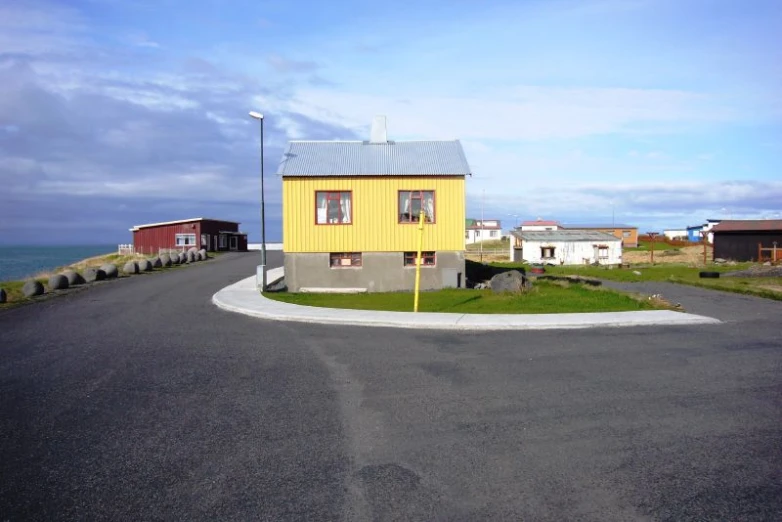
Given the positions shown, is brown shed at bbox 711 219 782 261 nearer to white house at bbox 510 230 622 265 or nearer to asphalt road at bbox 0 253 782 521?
white house at bbox 510 230 622 265

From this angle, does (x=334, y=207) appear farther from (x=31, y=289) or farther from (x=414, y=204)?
(x=31, y=289)

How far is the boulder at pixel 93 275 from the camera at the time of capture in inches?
1242

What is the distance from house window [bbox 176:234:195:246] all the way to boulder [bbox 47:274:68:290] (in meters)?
38.2

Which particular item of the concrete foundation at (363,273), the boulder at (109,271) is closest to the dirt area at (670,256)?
the concrete foundation at (363,273)

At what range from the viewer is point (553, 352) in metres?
12.4

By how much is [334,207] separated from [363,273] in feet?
11.5

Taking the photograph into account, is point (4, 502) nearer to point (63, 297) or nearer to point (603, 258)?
point (63, 297)

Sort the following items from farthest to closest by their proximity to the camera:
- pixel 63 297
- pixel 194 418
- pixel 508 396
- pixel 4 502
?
pixel 63 297
pixel 508 396
pixel 194 418
pixel 4 502

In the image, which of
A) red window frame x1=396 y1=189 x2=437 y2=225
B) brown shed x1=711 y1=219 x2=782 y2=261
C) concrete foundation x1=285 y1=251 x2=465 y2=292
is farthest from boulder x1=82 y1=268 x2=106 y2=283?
brown shed x1=711 y1=219 x2=782 y2=261

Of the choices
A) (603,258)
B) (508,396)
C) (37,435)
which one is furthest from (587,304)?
(603,258)

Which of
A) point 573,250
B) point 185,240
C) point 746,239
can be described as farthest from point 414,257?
point 185,240

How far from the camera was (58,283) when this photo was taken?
27.3 m

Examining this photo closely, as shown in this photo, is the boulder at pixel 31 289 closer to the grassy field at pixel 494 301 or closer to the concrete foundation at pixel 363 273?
the grassy field at pixel 494 301

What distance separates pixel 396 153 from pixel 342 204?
423 cm
